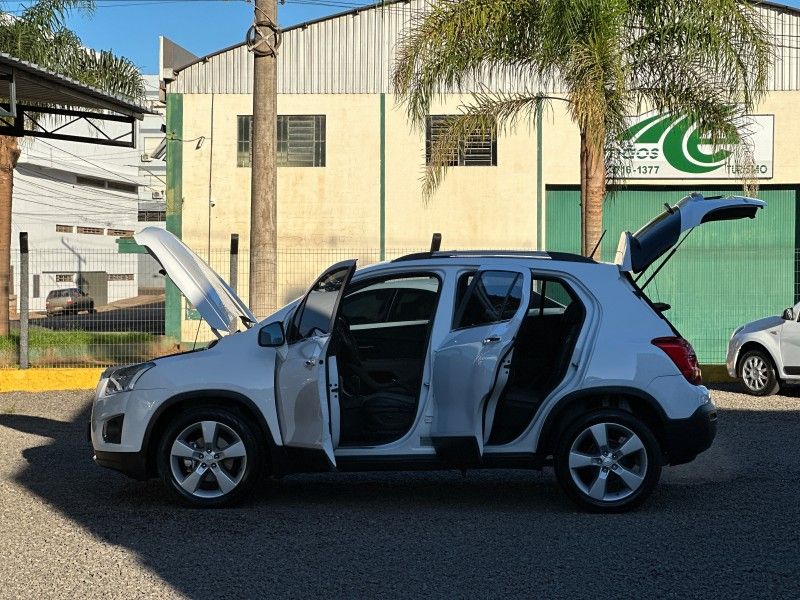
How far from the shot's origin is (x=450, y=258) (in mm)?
7992

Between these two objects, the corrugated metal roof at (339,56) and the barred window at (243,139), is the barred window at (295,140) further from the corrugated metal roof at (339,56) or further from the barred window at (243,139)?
the corrugated metal roof at (339,56)

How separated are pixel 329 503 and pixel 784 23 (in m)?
19.7

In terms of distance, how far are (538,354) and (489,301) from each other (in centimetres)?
76

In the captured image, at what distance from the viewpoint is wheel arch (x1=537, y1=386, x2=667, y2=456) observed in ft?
25.5

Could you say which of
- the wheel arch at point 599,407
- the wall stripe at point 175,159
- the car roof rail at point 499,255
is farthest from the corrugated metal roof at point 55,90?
the wall stripe at point 175,159

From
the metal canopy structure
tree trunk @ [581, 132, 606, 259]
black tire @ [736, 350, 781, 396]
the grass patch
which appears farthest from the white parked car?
the grass patch

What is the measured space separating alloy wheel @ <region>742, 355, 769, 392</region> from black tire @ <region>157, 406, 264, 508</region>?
9553 mm

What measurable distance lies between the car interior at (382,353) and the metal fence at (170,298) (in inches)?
282

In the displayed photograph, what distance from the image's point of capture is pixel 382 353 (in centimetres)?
861

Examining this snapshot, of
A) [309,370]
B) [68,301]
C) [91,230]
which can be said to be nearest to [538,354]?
[309,370]

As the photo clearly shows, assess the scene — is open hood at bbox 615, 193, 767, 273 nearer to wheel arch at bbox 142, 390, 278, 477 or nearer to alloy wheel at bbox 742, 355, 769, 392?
wheel arch at bbox 142, 390, 278, 477

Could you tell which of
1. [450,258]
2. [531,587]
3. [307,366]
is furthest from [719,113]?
[531,587]

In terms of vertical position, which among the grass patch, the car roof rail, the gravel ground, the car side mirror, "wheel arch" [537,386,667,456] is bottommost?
the gravel ground

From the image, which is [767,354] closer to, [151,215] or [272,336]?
[272,336]
